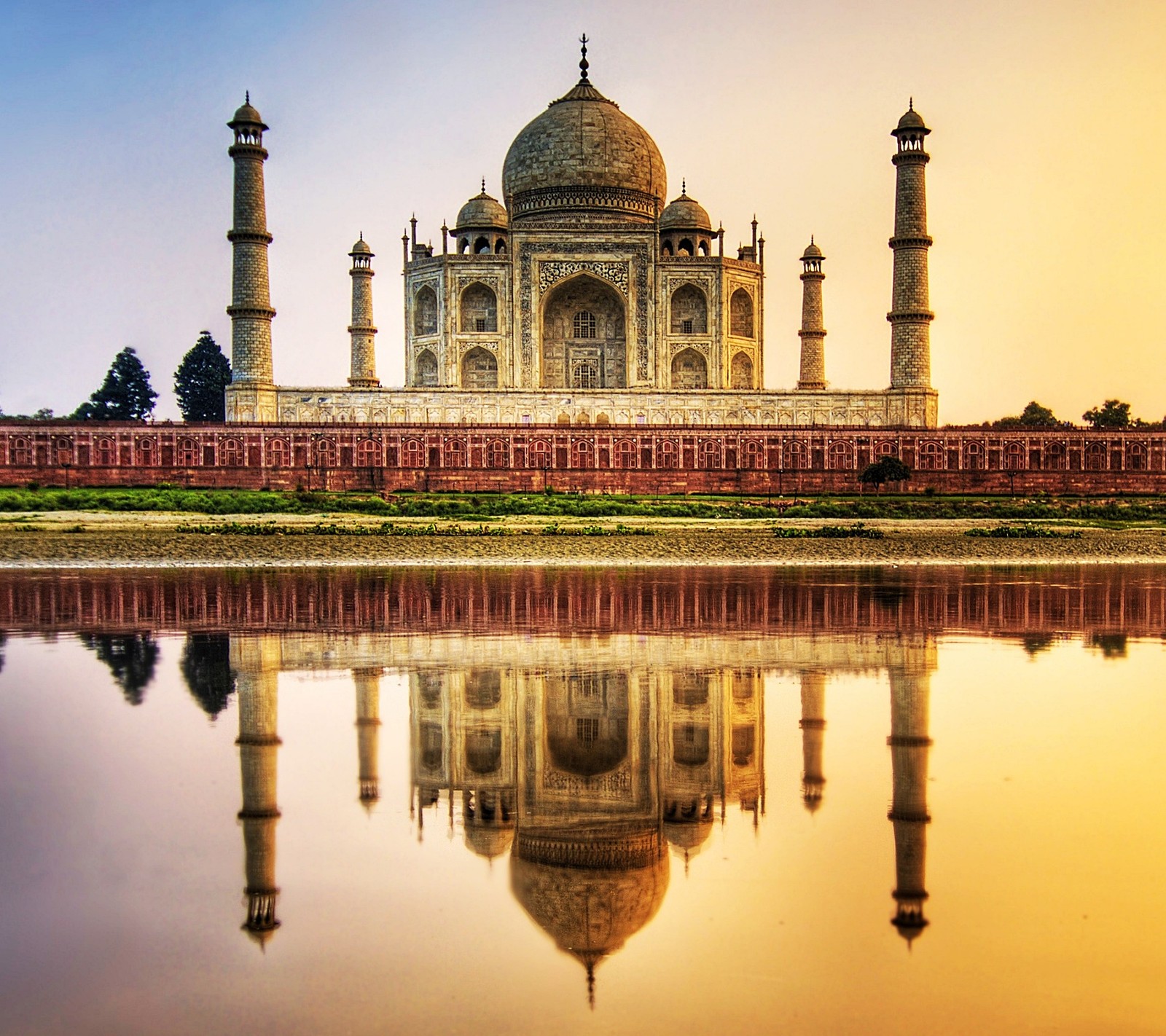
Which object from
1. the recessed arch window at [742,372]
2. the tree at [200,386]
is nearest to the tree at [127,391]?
the tree at [200,386]

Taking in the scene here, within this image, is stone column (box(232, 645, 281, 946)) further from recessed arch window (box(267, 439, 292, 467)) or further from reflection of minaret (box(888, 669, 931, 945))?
recessed arch window (box(267, 439, 292, 467))

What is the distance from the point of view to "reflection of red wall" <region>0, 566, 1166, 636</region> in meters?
10.6

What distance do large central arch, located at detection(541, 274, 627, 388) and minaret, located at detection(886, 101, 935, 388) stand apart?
9.45 m

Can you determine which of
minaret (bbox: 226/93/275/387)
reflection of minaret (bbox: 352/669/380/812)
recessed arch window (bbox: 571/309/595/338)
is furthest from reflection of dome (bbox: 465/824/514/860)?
recessed arch window (bbox: 571/309/595/338)

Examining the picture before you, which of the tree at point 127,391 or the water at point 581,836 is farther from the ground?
the tree at point 127,391

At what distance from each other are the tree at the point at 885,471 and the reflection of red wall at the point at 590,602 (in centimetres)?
1620

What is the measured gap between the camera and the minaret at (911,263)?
36.0m

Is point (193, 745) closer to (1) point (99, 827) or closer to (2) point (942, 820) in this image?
(1) point (99, 827)

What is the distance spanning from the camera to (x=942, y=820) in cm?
484

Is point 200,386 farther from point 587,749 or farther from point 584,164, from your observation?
point 587,749

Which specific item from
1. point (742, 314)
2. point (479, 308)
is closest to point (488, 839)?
point (479, 308)

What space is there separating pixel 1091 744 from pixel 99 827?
4.59 meters

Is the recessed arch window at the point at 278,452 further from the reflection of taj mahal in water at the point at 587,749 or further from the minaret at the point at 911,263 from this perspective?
the reflection of taj mahal in water at the point at 587,749

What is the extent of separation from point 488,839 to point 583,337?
37893 mm
